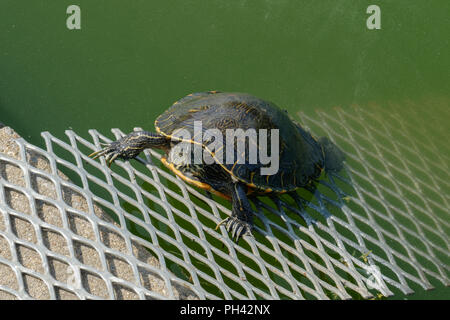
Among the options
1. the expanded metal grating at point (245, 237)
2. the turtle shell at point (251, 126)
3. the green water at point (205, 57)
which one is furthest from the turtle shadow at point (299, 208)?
the green water at point (205, 57)

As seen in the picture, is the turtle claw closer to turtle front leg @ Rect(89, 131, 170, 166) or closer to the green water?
turtle front leg @ Rect(89, 131, 170, 166)

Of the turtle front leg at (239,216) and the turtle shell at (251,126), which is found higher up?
the turtle shell at (251,126)

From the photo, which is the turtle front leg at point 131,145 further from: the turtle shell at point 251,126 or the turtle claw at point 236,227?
the turtle claw at point 236,227

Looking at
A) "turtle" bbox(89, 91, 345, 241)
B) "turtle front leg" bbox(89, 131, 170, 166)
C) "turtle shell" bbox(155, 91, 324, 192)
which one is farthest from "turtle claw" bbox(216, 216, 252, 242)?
"turtle front leg" bbox(89, 131, 170, 166)

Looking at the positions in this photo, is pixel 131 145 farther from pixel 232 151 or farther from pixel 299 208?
pixel 299 208

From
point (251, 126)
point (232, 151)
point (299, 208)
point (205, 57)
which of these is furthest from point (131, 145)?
point (205, 57)

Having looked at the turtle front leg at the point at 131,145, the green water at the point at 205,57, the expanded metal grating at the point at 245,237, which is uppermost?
the green water at the point at 205,57
